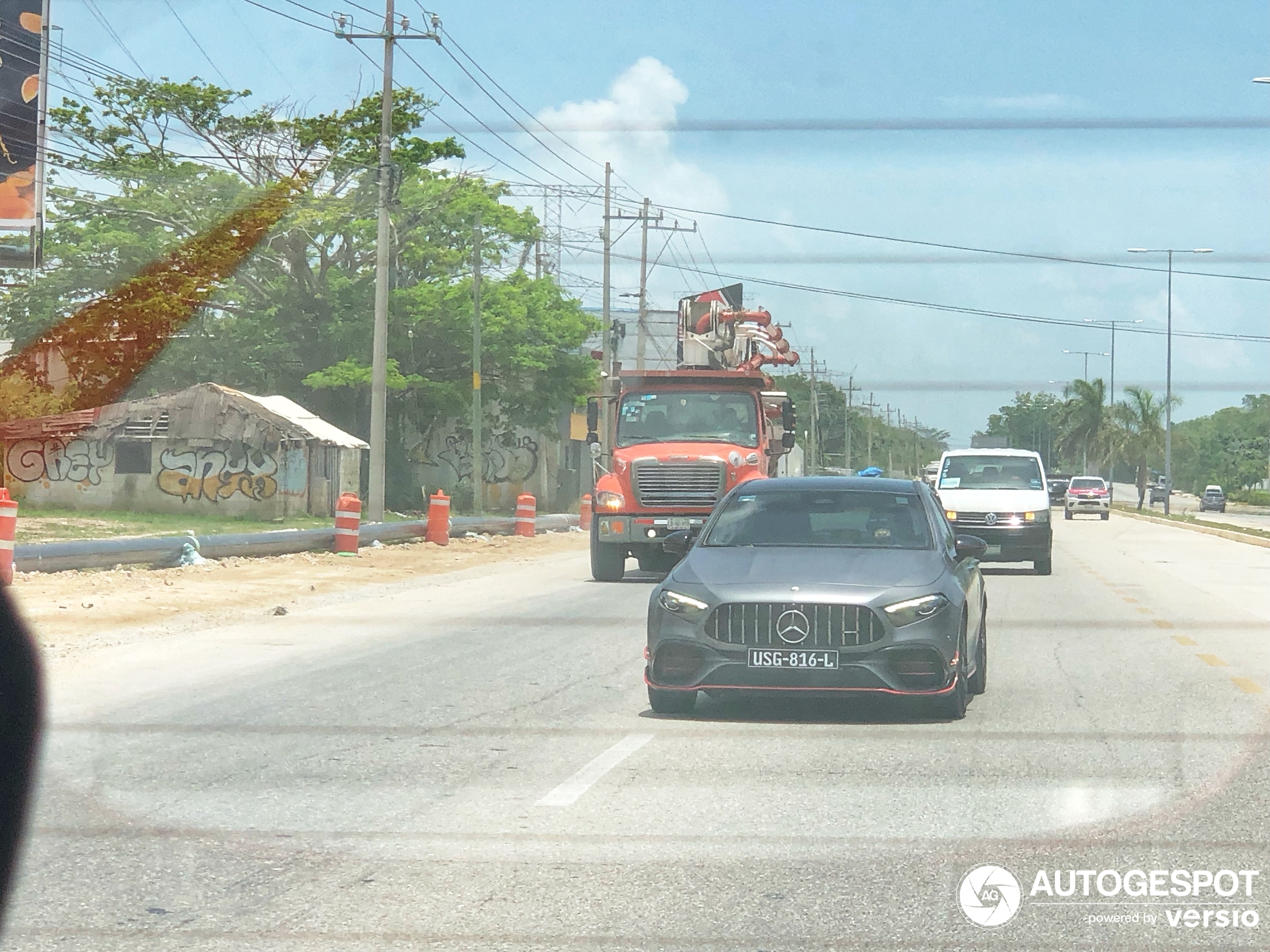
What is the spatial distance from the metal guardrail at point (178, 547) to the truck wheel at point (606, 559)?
5.61 m

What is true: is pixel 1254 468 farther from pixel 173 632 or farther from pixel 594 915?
pixel 594 915

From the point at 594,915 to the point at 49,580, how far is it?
1603cm

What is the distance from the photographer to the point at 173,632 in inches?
623

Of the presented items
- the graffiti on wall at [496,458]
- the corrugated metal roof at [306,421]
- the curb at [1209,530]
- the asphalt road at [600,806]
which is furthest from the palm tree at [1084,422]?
the asphalt road at [600,806]

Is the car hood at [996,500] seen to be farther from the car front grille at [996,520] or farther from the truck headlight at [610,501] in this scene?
the truck headlight at [610,501]

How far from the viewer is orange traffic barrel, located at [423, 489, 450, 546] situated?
33000 mm

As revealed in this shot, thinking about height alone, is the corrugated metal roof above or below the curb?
above

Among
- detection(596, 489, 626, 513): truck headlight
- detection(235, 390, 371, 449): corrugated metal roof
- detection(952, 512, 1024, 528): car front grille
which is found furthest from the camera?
detection(235, 390, 371, 449): corrugated metal roof

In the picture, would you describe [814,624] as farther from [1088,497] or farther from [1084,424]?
[1084,424]

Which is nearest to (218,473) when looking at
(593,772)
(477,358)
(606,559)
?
(477,358)

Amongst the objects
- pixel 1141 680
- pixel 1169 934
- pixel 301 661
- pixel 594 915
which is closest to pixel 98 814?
pixel 594 915

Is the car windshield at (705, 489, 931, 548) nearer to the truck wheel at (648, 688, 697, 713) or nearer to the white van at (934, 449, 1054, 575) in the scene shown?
the truck wheel at (648, 688, 697, 713)

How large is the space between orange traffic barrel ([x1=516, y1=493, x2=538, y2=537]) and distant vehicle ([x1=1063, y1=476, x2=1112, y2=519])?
31.7 metres

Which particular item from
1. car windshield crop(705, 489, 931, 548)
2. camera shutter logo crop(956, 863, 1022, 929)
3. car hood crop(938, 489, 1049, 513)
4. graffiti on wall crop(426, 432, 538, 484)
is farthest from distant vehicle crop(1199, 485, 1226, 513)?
camera shutter logo crop(956, 863, 1022, 929)
